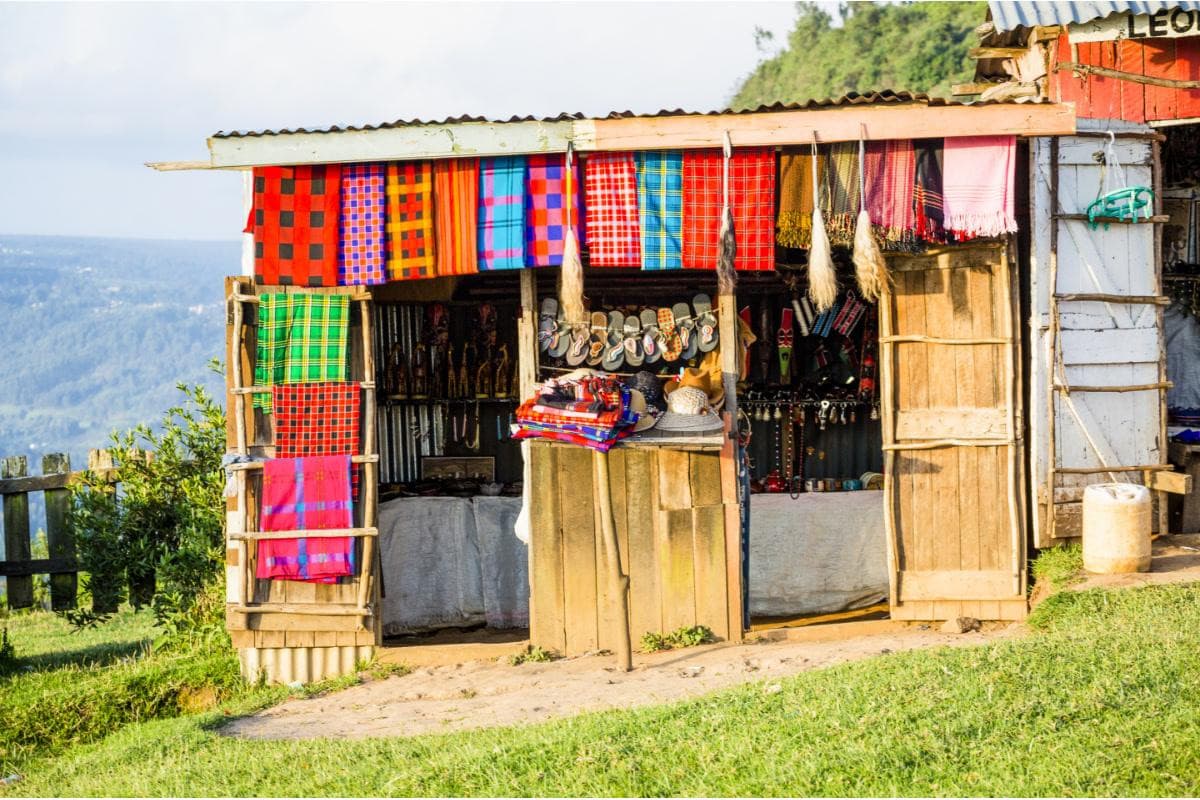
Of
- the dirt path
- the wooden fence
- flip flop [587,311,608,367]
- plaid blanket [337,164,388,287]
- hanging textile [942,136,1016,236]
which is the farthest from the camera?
the wooden fence

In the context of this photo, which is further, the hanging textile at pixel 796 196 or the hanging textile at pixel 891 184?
the hanging textile at pixel 796 196

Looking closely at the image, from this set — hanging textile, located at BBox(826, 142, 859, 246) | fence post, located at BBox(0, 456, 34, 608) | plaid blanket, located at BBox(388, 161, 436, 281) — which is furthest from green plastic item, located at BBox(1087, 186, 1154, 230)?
fence post, located at BBox(0, 456, 34, 608)

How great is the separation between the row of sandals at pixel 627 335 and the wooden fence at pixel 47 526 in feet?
18.2

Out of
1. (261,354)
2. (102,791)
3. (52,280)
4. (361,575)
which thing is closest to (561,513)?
(361,575)

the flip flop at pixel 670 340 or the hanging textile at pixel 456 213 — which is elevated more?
the hanging textile at pixel 456 213

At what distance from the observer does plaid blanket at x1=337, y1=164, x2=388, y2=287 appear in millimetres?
9383

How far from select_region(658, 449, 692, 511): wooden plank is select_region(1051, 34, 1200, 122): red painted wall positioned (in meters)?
4.63

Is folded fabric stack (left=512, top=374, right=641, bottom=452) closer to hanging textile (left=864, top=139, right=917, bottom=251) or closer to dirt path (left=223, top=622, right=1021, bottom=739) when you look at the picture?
dirt path (left=223, top=622, right=1021, bottom=739)

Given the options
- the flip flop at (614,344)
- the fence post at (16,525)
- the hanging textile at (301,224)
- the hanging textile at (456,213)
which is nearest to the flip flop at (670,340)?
the flip flop at (614,344)

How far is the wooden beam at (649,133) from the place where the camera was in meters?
9.09

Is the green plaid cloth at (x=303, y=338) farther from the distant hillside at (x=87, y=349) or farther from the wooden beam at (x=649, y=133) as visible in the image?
the distant hillside at (x=87, y=349)

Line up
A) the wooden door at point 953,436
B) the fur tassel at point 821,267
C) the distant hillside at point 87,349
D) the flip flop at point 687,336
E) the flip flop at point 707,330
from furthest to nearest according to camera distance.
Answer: the distant hillside at point 87,349 < the flip flop at point 687,336 < the flip flop at point 707,330 < the wooden door at point 953,436 < the fur tassel at point 821,267

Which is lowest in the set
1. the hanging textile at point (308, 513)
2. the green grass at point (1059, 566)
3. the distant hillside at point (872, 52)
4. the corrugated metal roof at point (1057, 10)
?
the green grass at point (1059, 566)

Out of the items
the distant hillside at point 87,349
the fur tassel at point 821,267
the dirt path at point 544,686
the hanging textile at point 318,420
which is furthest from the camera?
the distant hillside at point 87,349
